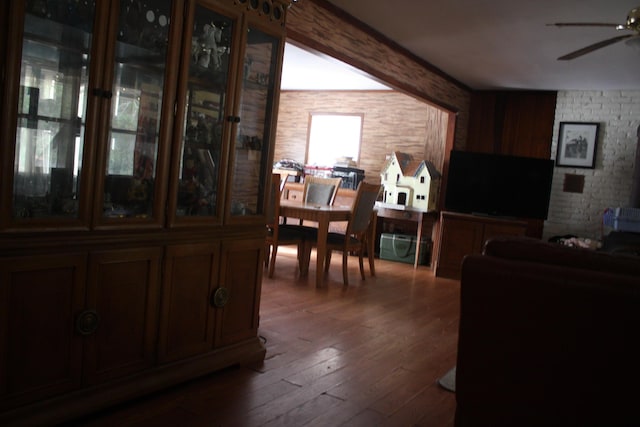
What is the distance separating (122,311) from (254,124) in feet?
3.85

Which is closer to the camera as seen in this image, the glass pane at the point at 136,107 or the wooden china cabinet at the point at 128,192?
the wooden china cabinet at the point at 128,192

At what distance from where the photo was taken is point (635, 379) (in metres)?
1.66

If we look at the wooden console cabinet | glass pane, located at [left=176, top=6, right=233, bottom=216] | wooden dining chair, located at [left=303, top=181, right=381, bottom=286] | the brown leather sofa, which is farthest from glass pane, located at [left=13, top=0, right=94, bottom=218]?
the wooden console cabinet

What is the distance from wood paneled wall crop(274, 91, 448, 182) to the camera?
22.5 feet

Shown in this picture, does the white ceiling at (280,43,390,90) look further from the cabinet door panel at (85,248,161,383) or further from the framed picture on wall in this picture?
the cabinet door panel at (85,248,161,383)

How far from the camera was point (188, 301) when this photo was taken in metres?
2.42

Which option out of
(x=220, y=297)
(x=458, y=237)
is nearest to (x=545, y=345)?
(x=220, y=297)

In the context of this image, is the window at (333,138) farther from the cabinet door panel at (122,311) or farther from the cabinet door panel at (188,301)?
the cabinet door panel at (122,311)

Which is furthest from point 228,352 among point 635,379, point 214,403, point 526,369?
point 635,379

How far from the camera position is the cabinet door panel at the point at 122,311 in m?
2.03

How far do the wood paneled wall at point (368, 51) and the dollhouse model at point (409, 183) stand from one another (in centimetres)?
79

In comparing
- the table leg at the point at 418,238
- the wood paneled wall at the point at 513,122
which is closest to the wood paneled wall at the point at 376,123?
the wood paneled wall at the point at 513,122

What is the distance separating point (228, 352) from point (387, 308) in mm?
1894

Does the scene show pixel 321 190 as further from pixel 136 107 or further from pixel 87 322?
pixel 87 322
